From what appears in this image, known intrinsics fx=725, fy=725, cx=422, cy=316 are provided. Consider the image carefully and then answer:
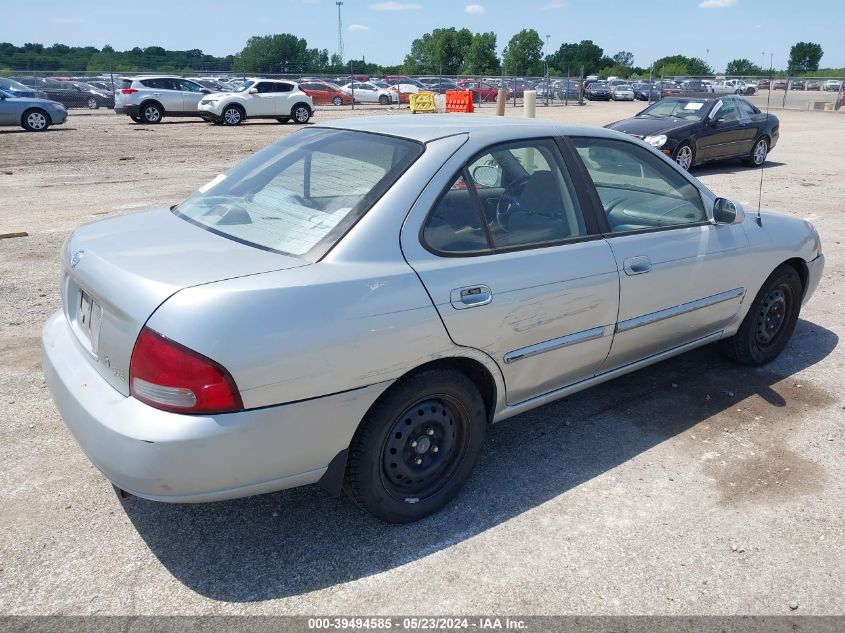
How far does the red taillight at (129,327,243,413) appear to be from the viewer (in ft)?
7.95

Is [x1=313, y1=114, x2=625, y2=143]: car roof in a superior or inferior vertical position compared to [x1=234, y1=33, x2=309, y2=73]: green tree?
inferior

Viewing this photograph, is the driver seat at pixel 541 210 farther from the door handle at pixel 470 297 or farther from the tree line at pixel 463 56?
the tree line at pixel 463 56

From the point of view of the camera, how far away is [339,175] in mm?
3271

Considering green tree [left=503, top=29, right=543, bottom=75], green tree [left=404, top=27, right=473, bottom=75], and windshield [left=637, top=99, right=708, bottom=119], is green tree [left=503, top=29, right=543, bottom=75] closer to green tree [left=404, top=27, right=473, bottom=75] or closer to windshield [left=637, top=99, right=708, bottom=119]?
green tree [left=404, top=27, right=473, bottom=75]

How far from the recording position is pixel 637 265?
367 centimetres

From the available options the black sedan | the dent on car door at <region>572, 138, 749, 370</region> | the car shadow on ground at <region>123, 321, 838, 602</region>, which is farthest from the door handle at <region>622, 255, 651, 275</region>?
the black sedan

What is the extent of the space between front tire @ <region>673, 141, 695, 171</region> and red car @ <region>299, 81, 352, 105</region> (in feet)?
90.1

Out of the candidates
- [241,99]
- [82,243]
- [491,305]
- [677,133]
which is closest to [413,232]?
[491,305]

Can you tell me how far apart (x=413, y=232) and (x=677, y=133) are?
38.7 feet

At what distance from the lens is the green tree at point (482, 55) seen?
103688 millimetres

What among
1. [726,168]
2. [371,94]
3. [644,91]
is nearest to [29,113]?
[726,168]

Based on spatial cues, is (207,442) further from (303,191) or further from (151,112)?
(151,112)

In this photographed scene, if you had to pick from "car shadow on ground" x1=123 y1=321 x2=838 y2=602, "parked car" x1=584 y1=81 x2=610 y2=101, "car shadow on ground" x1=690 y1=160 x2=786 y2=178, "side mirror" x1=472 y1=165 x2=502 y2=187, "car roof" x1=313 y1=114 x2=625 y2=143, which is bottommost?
"car shadow on ground" x1=123 y1=321 x2=838 y2=602

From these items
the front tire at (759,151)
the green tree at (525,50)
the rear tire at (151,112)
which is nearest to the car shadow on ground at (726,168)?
the front tire at (759,151)
